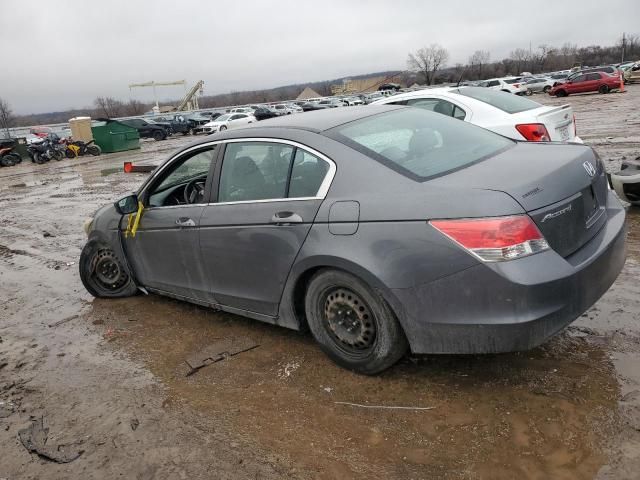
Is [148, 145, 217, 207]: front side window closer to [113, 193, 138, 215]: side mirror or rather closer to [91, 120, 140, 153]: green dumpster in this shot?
[113, 193, 138, 215]: side mirror

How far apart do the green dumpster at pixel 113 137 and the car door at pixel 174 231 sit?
2736 centimetres

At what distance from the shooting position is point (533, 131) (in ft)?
21.2

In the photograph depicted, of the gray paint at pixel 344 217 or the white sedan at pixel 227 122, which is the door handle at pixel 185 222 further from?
the white sedan at pixel 227 122

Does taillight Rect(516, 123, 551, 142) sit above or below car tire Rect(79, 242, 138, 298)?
above

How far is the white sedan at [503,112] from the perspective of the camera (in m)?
6.53

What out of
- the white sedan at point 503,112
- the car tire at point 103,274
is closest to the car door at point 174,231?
the car tire at point 103,274

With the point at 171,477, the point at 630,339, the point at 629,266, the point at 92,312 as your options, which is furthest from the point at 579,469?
the point at 92,312

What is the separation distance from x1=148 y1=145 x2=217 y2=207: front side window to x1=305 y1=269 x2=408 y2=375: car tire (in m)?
1.50

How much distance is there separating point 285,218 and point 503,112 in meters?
4.59

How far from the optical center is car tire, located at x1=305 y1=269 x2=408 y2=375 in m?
3.06

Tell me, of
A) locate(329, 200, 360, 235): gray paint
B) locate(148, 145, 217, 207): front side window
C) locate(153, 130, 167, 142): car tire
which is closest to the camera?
locate(329, 200, 360, 235): gray paint

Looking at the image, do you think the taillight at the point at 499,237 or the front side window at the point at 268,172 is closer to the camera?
the taillight at the point at 499,237

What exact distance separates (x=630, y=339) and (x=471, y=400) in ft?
4.30

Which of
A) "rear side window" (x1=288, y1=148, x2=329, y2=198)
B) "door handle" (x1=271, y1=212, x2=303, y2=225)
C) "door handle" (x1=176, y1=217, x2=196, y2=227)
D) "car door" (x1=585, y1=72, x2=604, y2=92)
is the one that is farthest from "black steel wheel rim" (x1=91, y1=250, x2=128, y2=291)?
"car door" (x1=585, y1=72, x2=604, y2=92)
